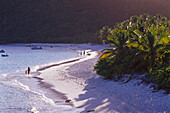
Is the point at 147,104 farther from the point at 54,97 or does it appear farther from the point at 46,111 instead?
the point at 54,97

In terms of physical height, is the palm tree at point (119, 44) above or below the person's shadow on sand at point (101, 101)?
above

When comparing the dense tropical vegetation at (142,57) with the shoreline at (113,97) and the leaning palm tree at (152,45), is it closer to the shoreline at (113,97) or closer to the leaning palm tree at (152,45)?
the leaning palm tree at (152,45)

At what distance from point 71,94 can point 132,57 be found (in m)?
7.02

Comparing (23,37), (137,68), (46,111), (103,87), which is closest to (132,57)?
(137,68)

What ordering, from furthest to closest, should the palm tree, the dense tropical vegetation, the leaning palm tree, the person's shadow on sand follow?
the palm tree → the leaning palm tree → the dense tropical vegetation → the person's shadow on sand

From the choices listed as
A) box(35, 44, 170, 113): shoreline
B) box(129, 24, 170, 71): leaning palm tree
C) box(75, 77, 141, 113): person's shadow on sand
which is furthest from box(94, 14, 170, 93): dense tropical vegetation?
box(75, 77, 141, 113): person's shadow on sand

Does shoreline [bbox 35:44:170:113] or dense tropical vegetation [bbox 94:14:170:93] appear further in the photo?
dense tropical vegetation [bbox 94:14:170:93]

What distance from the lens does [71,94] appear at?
22250mm

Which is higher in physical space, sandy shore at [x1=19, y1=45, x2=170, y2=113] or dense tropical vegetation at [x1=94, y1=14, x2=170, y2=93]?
dense tropical vegetation at [x1=94, y1=14, x2=170, y2=93]

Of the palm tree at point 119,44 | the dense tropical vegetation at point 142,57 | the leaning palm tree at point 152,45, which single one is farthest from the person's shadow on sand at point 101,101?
the leaning palm tree at point 152,45

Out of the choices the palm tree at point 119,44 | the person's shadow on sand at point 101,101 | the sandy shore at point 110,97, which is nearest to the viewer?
the sandy shore at point 110,97

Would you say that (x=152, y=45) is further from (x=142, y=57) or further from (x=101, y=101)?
(x=101, y=101)

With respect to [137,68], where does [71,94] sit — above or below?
below

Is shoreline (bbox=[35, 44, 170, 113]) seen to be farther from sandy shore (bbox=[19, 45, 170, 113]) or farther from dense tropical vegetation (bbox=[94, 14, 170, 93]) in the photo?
dense tropical vegetation (bbox=[94, 14, 170, 93])
